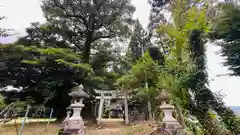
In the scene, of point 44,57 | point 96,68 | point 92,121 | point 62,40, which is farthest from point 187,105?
point 62,40

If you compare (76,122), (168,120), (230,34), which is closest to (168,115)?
(168,120)

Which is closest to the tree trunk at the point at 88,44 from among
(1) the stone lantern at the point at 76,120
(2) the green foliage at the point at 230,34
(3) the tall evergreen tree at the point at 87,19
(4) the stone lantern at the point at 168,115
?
(3) the tall evergreen tree at the point at 87,19

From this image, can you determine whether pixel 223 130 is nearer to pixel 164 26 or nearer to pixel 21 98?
pixel 164 26

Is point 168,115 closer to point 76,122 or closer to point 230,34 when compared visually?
point 230,34

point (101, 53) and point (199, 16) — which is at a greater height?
point (101, 53)

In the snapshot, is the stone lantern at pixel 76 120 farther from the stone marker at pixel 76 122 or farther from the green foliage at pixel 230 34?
the green foliage at pixel 230 34

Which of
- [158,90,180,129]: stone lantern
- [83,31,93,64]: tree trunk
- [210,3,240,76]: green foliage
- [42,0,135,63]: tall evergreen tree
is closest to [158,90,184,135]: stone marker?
[158,90,180,129]: stone lantern

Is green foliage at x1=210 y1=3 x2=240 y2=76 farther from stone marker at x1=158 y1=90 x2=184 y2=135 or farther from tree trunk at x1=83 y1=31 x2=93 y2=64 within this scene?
tree trunk at x1=83 y1=31 x2=93 y2=64

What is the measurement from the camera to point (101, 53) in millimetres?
10281

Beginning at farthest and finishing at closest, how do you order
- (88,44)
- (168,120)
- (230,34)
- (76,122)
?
1. (88,44)
2. (76,122)
3. (168,120)
4. (230,34)

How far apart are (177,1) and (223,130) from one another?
4.72m

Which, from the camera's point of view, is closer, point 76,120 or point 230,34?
point 230,34

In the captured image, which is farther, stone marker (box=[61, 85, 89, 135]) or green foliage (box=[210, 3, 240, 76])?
stone marker (box=[61, 85, 89, 135])

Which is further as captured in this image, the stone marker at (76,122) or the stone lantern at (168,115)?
the stone marker at (76,122)
